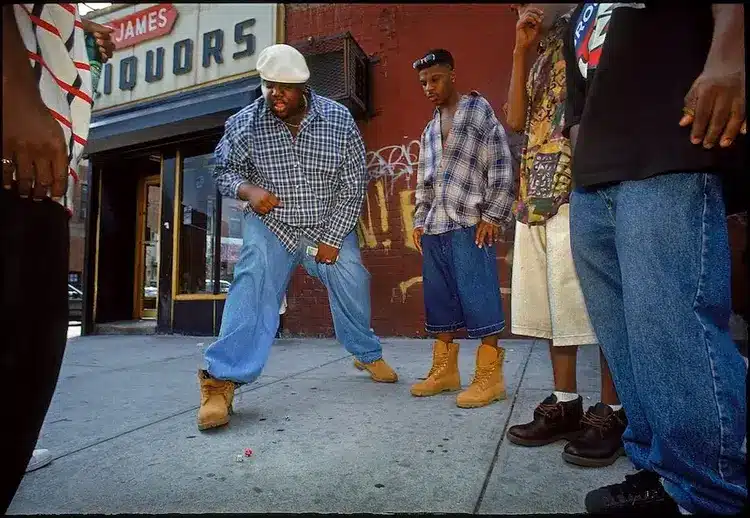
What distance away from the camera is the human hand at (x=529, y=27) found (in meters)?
2.04

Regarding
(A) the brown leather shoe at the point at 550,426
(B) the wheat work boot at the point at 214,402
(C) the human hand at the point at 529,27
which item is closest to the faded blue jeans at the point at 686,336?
(A) the brown leather shoe at the point at 550,426

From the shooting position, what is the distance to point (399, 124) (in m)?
5.87

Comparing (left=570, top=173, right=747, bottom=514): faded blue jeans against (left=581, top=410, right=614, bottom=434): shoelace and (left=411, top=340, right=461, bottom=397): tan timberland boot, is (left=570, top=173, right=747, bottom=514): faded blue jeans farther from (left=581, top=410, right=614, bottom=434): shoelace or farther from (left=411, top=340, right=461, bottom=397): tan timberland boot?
(left=411, top=340, right=461, bottom=397): tan timberland boot

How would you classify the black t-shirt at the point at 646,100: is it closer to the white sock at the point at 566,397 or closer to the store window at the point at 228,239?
the white sock at the point at 566,397

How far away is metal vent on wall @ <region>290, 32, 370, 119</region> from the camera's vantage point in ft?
18.6

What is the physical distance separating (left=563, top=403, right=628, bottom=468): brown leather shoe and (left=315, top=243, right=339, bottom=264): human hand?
1.38m

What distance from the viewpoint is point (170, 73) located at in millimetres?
7258

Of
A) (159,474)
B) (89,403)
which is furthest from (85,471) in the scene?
(89,403)

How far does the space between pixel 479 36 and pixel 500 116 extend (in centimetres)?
95

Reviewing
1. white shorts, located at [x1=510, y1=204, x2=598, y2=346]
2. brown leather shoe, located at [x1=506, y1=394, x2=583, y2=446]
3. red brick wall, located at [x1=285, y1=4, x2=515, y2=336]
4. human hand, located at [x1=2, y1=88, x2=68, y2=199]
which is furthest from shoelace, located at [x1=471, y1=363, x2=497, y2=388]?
red brick wall, located at [x1=285, y1=4, x2=515, y2=336]

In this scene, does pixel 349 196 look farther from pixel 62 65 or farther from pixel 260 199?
pixel 62 65

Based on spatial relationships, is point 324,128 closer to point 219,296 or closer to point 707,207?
point 707,207

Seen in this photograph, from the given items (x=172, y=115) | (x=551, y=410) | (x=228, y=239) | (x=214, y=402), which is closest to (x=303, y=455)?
(x=214, y=402)

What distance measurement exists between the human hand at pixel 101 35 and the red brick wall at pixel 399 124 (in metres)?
4.18
